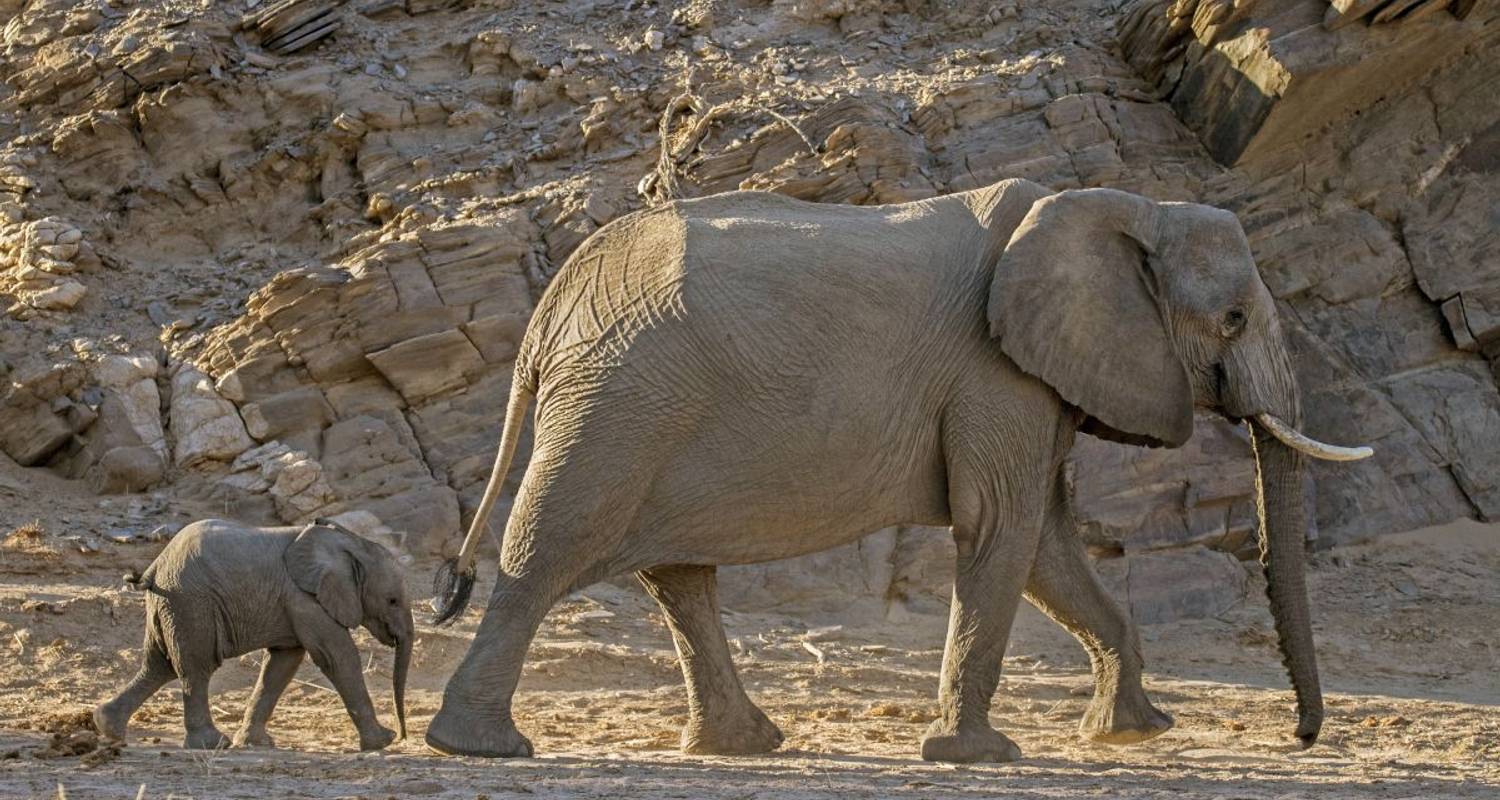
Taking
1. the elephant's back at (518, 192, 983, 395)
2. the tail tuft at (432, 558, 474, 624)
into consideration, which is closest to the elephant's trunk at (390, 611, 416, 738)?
the tail tuft at (432, 558, 474, 624)

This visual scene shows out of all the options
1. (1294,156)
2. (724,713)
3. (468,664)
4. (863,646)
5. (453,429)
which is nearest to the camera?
(468,664)

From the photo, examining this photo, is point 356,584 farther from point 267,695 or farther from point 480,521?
point 480,521

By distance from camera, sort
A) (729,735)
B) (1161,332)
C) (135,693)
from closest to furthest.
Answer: (1161,332) → (729,735) → (135,693)

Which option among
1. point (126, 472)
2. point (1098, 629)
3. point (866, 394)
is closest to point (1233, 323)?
point (1098, 629)

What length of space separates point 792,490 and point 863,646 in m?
4.77

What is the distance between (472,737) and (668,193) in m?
7.77

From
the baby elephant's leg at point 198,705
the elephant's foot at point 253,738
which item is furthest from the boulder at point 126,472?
the elephant's foot at point 253,738

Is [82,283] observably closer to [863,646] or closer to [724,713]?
[863,646]

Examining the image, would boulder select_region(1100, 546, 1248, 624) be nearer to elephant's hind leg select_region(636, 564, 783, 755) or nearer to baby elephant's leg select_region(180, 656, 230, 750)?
elephant's hind leg select_region(636, 564, 783, 755)

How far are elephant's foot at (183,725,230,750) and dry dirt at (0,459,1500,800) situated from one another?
0.72ft

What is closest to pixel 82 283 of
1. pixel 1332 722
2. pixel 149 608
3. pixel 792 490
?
pixel 149 608

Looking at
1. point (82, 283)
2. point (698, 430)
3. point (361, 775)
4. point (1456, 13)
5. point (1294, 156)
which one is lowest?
point (361, 775)

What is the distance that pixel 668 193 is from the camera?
52.2ft

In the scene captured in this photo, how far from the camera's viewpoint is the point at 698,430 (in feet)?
29.9
